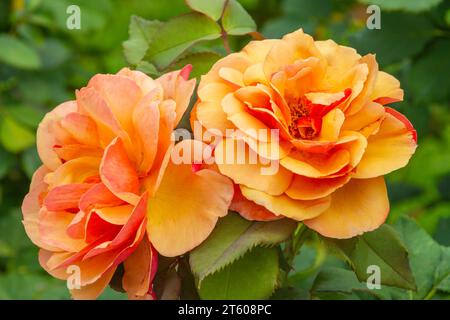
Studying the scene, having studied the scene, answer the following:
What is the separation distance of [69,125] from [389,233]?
241 millimetres

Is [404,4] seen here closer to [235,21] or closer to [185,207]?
[235,21]

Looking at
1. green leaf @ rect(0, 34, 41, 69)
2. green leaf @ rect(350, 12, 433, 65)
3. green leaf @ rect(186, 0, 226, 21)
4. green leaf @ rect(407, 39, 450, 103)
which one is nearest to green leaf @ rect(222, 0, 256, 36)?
green leaf @ rect(186, 0, 226, 21)

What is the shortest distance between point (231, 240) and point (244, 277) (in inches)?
1.5

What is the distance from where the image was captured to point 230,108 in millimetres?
567

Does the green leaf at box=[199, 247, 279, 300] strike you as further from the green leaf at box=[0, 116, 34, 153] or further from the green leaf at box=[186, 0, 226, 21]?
the green leaf at box=[0, 116, 34, 153]

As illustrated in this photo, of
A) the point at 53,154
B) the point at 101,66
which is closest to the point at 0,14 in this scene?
the point at 101,66

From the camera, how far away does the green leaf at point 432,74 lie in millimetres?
1115

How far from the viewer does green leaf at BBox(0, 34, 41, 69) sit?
129cm

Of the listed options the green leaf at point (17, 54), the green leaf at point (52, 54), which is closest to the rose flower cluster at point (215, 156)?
the green leaf at point (17, 54)

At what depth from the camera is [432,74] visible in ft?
3.65

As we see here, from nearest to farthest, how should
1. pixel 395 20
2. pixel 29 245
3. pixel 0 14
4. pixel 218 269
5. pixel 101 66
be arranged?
pixel 218 269 → pixel 395 20 → pixel 29 245 → pixel 0 14 → pixel 101 66

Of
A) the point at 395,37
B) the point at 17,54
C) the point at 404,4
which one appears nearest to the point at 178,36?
the point at 404,4

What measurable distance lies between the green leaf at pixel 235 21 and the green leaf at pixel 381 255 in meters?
0.20
